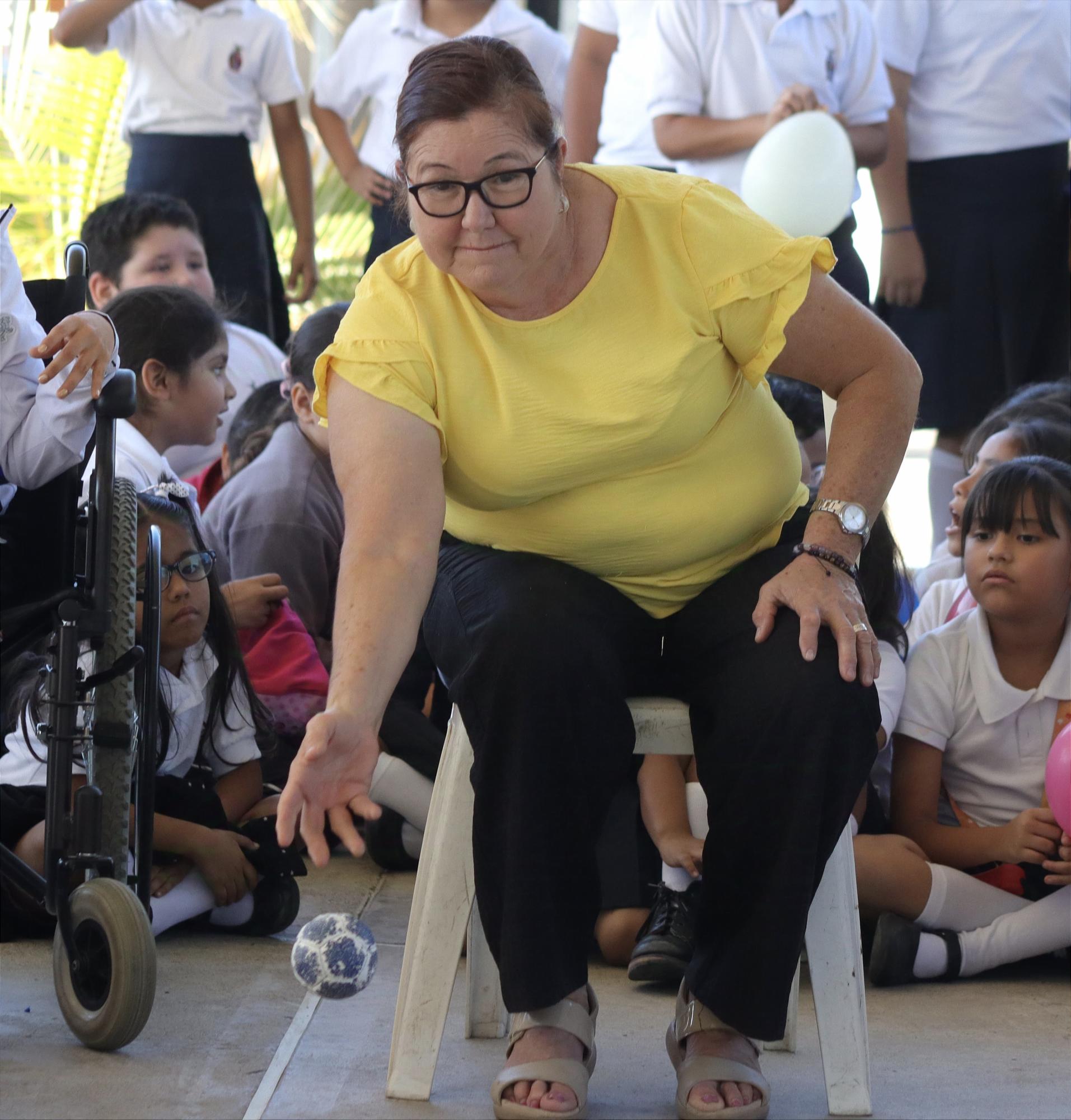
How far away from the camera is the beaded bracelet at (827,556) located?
1.65 meters

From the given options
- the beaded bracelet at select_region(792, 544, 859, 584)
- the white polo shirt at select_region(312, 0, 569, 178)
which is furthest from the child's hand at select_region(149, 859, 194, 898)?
the white polo shirt at select_region(312, 0, 569, 178)

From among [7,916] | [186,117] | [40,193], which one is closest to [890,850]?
[7,916]

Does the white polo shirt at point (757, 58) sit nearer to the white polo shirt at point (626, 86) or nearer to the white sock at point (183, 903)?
the white polo shirt at point (626, 86)

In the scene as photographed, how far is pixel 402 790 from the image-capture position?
7.98 ft

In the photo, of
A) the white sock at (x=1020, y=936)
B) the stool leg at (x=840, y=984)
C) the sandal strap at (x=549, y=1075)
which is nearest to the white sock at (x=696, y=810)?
the white sock at (x=1020, y=936)

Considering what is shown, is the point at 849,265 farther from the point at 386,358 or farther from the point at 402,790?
the point at 386,358

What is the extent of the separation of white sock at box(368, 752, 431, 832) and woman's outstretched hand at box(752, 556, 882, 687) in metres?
0.95

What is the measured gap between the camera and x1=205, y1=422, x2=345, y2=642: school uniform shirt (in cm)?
279

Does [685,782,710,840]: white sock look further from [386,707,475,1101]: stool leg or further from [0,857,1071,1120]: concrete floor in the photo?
[386,707,475,1101]: stool leg

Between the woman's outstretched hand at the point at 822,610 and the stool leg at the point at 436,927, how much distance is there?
1.13 ft

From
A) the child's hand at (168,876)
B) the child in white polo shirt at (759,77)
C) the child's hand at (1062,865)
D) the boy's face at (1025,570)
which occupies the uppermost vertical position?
the child in white polo shirt at (759,77)

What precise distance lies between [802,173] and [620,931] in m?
1.76

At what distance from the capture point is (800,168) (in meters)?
3.21

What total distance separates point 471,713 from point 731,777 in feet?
0.88
